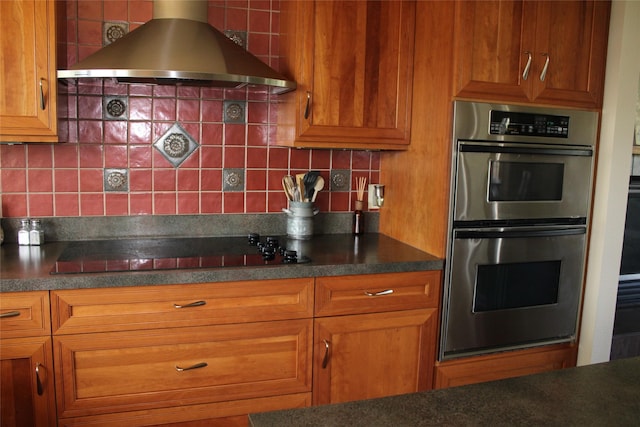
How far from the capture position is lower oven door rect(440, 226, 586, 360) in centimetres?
230

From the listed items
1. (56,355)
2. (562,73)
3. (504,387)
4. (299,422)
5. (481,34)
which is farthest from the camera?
(562,73)

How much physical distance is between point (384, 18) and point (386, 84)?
0.28 m

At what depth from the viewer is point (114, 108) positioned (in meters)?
2.42

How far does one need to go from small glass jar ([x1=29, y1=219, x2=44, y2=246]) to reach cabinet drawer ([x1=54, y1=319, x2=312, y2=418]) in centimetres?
62

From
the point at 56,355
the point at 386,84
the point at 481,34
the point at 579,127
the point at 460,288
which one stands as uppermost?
the point at 481,34

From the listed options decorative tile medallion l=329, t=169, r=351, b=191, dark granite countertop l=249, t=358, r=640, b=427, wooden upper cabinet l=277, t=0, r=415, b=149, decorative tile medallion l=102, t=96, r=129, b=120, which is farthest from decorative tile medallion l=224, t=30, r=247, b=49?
dark granite countertop l=249, t=358, r=640, b=427

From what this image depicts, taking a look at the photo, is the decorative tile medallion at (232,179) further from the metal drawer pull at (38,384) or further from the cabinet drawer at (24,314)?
the metal drawer pull at (38,384)

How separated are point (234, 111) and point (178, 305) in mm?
1032

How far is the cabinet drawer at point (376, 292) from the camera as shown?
213 cm

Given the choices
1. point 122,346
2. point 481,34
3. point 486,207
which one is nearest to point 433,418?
point 122,346

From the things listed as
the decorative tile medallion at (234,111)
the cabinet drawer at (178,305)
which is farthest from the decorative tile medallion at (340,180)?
the cabinet drawer at (178,305)

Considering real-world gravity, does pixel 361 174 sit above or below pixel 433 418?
above

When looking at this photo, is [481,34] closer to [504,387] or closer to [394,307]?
[394,307]

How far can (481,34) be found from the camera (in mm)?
2199
